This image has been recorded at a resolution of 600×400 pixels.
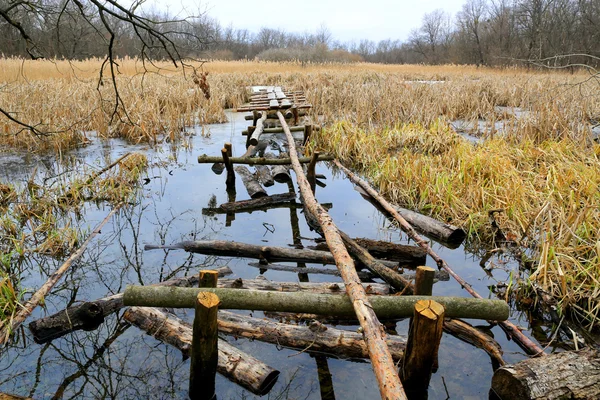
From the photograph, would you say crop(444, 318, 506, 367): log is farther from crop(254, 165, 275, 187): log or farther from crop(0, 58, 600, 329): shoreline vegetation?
crop(254, 165, 275, 187): log

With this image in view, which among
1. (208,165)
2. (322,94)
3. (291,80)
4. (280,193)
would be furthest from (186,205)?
(291,80)

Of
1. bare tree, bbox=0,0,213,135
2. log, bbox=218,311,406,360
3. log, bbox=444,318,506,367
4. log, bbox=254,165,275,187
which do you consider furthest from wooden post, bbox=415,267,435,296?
log, bbox=254,165,275,187

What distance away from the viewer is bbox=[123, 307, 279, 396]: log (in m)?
2.95

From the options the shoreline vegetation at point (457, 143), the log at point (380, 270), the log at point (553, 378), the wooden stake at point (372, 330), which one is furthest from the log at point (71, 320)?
the log at point (553, 378)

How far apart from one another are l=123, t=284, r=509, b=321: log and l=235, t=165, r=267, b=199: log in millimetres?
4395

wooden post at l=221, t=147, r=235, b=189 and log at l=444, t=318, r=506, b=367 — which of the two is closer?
log at l=444, t=318, r=506, b=367

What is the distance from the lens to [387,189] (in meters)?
7.11

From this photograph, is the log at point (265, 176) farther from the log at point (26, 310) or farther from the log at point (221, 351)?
the log at point (221, 351)

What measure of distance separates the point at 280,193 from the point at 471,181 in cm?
293

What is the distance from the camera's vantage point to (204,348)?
269cm

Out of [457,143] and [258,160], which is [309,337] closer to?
[258,160]

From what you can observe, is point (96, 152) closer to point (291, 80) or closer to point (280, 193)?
point (280, 193)

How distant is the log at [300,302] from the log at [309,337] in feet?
1.70

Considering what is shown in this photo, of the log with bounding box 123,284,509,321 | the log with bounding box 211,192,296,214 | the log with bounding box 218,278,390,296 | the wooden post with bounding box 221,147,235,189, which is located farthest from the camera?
the wooden post with bounding box 221,147,235,189
